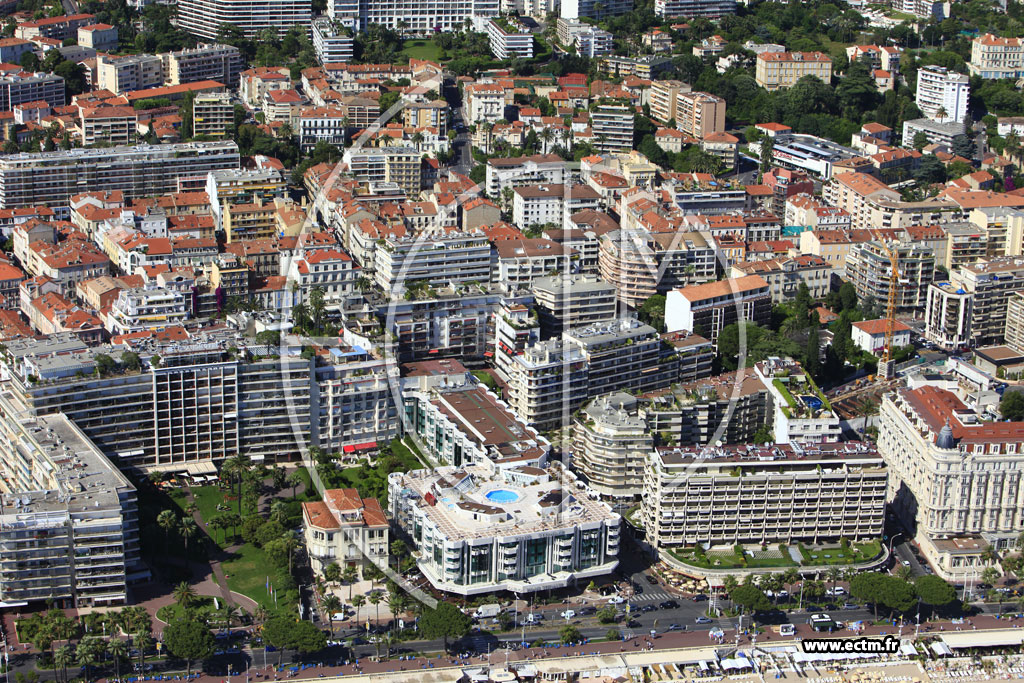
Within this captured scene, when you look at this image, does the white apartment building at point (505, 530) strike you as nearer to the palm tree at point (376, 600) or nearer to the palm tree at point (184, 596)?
the palm tree at point (376, 600)

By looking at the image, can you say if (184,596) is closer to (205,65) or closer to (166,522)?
(166,522)

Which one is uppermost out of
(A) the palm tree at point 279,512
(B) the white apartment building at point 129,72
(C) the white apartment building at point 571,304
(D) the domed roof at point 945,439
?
(B) the white apartment building at point 129,72

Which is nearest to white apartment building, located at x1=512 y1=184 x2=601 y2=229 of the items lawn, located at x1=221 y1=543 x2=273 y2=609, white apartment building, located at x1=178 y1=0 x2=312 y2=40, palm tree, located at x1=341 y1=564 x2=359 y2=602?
lawn, located at x1=221 y1=543 x2=273 y2=609

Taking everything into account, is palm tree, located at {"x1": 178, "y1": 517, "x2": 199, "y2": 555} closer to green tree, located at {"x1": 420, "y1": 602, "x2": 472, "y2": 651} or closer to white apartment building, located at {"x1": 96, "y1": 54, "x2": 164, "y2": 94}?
green tree, located at {"x1": 420, "y1": 602, "x2": 472, "y2": 651}

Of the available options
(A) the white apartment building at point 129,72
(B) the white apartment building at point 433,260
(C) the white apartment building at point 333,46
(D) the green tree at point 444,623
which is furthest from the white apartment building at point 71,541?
(C) the white apartment building at point 333,46

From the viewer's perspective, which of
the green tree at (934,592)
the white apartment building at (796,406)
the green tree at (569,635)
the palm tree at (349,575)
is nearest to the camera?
the green tree at (569,635)
